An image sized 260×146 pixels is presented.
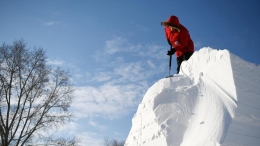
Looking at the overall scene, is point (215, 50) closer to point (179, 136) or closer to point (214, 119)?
point (214, 119)

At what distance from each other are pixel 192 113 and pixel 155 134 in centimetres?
49

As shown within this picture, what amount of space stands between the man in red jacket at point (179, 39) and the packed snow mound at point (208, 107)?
132 centimetres

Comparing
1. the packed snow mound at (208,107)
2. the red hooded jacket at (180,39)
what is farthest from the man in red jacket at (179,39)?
the packed snow mound at (208,107)

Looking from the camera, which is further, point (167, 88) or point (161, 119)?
point (167, 88)

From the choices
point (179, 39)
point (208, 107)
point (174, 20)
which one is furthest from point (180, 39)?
point (208, 107)

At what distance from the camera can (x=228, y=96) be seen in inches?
90.2

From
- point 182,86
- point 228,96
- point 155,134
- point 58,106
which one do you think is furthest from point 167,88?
point 58,106

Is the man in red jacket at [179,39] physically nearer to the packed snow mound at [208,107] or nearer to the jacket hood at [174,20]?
the jacket hood at [174,20]

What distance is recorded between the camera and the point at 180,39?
4.38 m

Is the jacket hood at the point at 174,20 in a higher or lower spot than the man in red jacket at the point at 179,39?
higher

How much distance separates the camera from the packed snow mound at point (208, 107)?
2105 millimetres

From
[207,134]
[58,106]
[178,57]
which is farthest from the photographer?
[58,106]

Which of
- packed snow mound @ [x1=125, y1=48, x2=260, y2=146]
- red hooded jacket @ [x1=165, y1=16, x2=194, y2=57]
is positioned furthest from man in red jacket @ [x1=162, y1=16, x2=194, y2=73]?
packed snow mound @ [x1=125, y1=48, x2=260, y2=146]

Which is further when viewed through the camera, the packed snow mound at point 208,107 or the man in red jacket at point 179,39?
the man in red jacket at point 179,39
